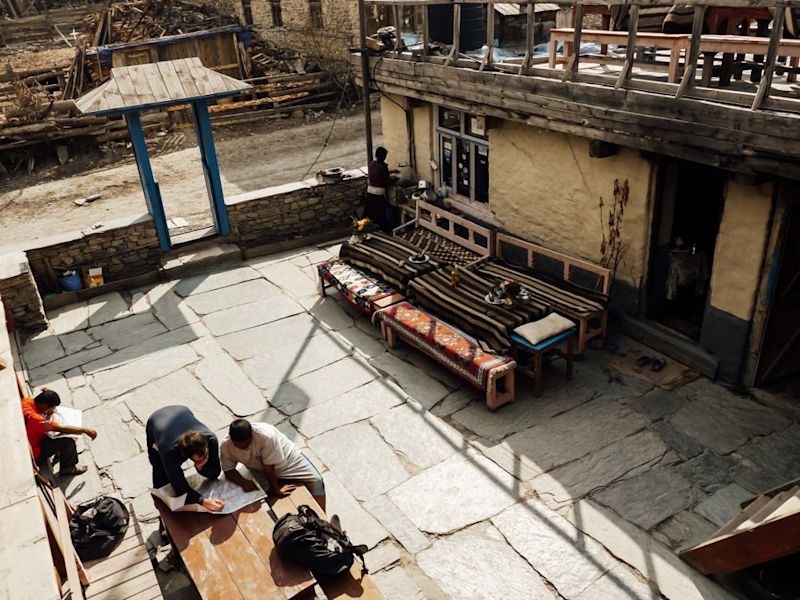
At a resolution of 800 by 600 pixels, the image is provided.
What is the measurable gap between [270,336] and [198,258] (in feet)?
9.96

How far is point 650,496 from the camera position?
6.40m

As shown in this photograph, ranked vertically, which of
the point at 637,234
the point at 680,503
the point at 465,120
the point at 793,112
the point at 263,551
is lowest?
the point at 680,503

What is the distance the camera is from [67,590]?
475 cm

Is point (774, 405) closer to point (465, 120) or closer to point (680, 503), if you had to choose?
point (680, 503)

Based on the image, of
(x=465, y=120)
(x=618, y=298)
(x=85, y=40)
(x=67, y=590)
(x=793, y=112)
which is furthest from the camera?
(x=85, y=40)

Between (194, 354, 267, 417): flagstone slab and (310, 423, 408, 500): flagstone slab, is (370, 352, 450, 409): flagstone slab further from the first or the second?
(194, 354, 267, 417): flagstone slab

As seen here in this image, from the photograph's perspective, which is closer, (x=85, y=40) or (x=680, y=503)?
(x=680, y=503)

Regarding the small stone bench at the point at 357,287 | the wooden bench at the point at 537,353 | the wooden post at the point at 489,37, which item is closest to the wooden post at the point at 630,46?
the wooden post at the point at 489,37

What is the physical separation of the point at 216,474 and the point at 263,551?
87 centimetres

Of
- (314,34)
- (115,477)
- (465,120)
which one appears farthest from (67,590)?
(314,34)

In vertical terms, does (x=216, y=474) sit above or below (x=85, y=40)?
below

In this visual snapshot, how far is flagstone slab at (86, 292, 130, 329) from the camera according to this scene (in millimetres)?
10445

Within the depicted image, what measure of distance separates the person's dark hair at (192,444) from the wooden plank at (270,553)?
24.3 inches

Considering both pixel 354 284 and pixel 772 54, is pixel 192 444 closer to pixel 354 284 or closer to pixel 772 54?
pixel 354 284
